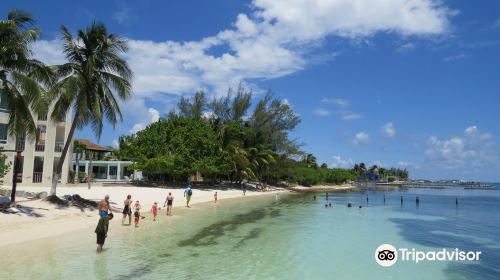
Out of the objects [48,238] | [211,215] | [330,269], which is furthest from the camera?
[211,215]

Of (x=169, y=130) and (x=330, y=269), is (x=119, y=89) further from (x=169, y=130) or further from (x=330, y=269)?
(x=169, y=130)

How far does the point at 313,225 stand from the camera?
27.7 metres

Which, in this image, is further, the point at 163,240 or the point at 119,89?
the point at 119,89

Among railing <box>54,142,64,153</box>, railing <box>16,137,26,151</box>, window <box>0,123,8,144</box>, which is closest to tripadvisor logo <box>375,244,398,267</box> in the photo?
railing <box>16,137,26,151</box>

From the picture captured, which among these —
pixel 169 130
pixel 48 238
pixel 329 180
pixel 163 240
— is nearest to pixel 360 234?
pixel 163 240

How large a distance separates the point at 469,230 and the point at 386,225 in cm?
588

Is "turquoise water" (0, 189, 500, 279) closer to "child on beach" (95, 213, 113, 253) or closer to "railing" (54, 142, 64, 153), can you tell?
"child on beach" (95, 213, 113, 253)

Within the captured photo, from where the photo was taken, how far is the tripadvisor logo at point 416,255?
1738 cm

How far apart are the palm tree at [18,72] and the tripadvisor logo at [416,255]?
53.2 feet

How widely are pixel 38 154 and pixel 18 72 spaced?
2320cm

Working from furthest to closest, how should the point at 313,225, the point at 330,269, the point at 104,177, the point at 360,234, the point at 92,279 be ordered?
the point at 104,177, the point at 313,225, the point at 360,234, the point at 330,269, the point at 92,279

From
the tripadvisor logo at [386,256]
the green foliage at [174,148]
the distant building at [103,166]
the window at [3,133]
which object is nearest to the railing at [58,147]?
the window at [3,133]

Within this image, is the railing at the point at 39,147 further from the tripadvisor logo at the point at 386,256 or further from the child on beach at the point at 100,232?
the tripadvisor logo at the point at 386,256

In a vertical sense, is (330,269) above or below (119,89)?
below
